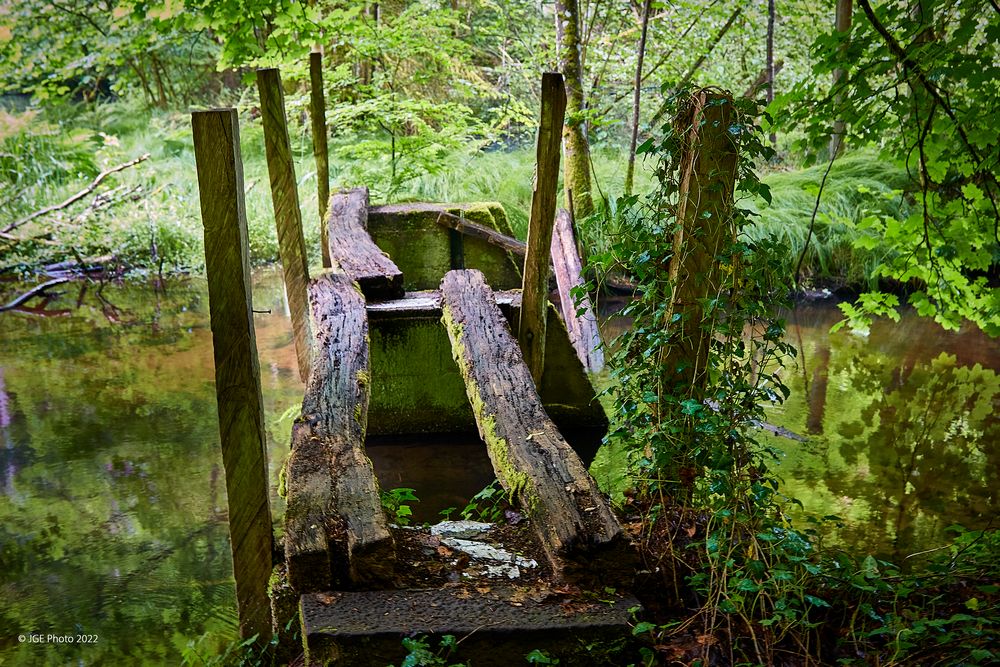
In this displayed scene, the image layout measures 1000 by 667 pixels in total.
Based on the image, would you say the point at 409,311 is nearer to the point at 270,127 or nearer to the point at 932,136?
the point at 270,127

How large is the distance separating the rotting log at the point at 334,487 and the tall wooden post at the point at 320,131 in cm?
348

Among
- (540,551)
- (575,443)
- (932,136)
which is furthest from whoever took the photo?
(575,443)

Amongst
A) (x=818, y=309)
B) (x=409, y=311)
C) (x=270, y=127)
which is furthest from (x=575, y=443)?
(x=818, y=309)

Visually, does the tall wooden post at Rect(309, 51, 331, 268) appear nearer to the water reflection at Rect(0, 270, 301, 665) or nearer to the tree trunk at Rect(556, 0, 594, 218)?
the water reflection at Rect(0, 270, 301, 665)

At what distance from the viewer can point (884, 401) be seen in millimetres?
6402

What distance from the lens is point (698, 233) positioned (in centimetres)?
300

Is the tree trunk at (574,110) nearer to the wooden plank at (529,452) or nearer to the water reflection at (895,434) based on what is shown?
the water reflection at (895,434)

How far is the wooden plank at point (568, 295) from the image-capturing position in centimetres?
686

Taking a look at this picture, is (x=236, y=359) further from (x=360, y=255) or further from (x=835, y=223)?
(x=835, y=223)

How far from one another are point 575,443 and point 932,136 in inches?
121

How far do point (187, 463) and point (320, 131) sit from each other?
3.56 metres

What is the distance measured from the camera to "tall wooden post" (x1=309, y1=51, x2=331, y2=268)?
7.08m

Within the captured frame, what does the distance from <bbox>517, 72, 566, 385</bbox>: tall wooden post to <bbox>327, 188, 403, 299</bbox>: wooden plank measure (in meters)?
0.93

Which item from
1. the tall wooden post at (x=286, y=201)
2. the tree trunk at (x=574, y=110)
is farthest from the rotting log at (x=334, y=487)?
the tree trunk at (x=574, y=110)
